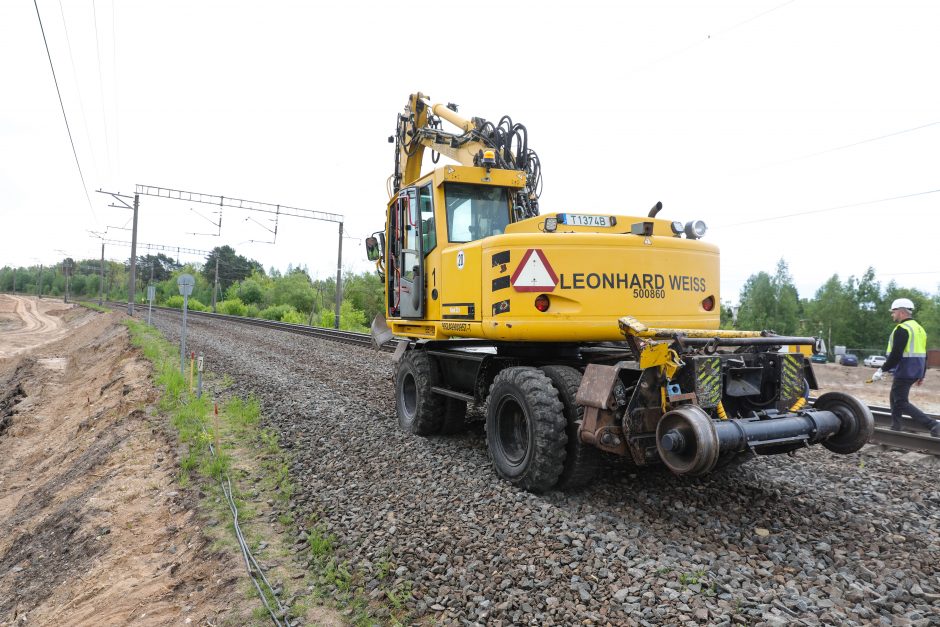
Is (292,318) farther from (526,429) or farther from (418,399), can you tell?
(526,429)

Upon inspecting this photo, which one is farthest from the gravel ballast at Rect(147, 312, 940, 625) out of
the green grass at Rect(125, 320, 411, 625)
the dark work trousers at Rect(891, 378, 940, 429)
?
the dark work trousers at Rect(891, 378, 940, 429)

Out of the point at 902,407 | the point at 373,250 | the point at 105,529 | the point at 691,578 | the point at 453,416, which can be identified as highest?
the point at 373,250

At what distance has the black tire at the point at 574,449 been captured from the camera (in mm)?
4746

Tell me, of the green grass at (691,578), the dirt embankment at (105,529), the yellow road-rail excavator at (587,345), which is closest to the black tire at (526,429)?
the yellow road-rail excavator at (587,345)

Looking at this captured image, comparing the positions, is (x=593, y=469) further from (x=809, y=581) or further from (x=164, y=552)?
(x=164, y=552)

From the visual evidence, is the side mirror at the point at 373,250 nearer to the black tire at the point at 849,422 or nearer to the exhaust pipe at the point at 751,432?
the exhaust pipe at the point at 751,432

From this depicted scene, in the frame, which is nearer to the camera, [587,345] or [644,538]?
[644,538]

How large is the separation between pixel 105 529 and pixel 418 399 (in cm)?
363

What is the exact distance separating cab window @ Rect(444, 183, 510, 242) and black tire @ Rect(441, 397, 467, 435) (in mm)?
2110

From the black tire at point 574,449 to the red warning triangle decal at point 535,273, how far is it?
2.68 ft

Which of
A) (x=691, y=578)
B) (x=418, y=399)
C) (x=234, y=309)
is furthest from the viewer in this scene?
(x=234, y=309)

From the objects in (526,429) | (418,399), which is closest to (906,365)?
(526,429)

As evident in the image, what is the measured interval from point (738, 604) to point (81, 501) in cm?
741

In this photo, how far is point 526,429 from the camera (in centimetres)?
530
